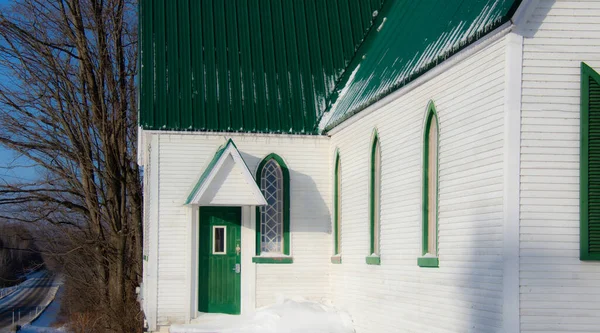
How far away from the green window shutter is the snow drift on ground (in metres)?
7.52

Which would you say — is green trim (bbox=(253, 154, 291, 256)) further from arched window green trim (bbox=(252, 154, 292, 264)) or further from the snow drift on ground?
the snow drift on ground

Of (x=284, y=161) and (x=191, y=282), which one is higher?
(x=284, y=161)

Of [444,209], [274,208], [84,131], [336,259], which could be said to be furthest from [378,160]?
[84,131]

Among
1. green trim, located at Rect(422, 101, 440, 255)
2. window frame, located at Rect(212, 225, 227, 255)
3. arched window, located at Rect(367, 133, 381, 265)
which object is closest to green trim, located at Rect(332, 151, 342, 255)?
window frame, located at Rect(212, 225, 227, 255)

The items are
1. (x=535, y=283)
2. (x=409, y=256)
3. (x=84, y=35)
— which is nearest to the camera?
(x=535, y=283)

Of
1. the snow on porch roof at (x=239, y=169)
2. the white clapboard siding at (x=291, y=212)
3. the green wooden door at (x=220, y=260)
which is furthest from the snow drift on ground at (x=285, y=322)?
the snow on porch roof at (x=239, y=169)

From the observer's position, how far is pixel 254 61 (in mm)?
20125

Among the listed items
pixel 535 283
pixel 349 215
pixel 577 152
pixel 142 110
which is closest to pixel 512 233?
pixel 535 283

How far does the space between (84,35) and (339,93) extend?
15.0 metres

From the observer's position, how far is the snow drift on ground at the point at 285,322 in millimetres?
16766

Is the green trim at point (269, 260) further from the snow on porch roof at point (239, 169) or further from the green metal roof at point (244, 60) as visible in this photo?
the green metal roof at point (244, 60)

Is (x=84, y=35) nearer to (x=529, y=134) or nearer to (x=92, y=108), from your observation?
(x=92, y=108)

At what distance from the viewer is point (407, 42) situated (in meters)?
15.5

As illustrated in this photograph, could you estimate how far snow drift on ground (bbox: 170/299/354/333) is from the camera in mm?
16766
